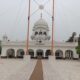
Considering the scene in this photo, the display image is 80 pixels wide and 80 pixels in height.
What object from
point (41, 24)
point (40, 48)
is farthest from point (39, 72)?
point (41, 24)

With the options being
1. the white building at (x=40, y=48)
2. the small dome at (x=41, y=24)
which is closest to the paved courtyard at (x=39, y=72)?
the white building at (x=40, y=48)

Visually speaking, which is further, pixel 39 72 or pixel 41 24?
pixel 41 24

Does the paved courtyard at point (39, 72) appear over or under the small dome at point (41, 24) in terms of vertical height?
under

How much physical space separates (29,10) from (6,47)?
37.7 metres

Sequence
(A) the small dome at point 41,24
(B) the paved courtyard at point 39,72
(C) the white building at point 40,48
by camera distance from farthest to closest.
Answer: (A) the small dome at point 41,24
(C) the white building at point 40,48
(B) the paved courtyard at point 39,72

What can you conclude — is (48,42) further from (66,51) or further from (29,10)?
(29,10)

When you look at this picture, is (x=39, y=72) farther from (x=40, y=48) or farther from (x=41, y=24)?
(x=41, y=24)

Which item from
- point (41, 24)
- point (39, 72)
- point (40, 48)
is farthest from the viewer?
point (41, 24)

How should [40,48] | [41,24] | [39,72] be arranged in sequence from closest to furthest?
[39,72], [40,48], [41,24]

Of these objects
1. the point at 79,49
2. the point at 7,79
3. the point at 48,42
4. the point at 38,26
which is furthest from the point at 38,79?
the point at 38,26

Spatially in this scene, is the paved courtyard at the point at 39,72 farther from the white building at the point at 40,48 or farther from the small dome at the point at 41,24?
the small dome at the point at 41,24

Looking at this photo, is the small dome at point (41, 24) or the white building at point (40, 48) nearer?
the white building at point (40, 48)

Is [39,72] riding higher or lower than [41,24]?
lower

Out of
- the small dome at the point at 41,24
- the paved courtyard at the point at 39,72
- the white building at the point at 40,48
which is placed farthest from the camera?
the small dome at the point at 41,24
